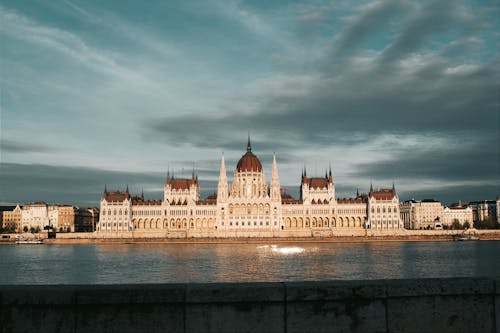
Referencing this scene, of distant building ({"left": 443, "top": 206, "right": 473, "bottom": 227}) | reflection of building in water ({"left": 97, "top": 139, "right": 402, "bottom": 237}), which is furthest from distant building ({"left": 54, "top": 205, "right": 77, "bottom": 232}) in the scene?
distant building ({"left": 443, "top": 206, "right": 473, "bottom": 227})

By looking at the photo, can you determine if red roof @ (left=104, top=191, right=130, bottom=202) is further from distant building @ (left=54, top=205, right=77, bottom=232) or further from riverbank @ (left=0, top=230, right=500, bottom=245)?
distant building @ (left=54, top=205, right=77, bottom=232)

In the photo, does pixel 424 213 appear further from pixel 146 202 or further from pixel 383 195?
pixel 146 202

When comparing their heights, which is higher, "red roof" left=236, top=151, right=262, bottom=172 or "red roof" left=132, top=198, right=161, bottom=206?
"red roof" left=236, top=151, right=262, bottom=172

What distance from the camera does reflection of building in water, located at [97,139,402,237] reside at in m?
138

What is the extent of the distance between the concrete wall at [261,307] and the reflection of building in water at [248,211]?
420 ft

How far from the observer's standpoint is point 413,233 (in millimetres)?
124062

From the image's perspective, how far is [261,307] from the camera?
6.96m

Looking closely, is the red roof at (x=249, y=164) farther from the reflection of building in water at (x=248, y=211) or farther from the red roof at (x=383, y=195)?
the red roof at (x=383, y=195)

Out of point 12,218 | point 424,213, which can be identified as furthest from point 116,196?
point 424,213

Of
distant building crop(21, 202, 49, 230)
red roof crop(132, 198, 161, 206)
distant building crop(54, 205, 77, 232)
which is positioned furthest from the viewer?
distant building crop(21, 202, 49, 230)

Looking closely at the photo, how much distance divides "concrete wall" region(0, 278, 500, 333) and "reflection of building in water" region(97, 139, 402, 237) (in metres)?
128

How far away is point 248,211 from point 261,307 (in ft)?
435

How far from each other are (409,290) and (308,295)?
141 cm

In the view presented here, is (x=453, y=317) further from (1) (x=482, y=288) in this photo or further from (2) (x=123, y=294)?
(2) (x=123, y=294)
